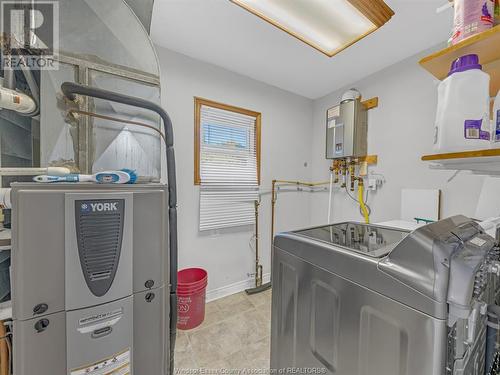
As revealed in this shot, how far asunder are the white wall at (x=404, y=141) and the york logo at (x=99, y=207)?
2371mm

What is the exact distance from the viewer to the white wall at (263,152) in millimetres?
2074

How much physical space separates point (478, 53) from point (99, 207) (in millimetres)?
1436

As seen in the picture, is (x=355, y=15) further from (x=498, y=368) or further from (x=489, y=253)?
(x=498, y=368)

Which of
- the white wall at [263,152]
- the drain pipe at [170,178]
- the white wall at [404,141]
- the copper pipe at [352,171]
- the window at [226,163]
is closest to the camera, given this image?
the drain pipe at [170,178]

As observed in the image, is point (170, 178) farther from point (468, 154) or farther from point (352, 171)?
point (352, 171)

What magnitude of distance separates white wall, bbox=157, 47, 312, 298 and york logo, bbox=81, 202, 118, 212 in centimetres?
133

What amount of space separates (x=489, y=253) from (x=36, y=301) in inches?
55.0

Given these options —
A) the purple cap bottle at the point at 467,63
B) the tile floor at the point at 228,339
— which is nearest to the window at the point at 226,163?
the tile floor at the point at 228,339

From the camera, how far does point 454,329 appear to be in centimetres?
53

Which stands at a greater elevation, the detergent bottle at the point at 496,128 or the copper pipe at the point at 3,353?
the detergent bottle at the point at 496,128

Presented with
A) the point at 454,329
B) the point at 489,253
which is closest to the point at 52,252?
the point at 454,329

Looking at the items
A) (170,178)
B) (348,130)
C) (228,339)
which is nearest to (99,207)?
(170,178)

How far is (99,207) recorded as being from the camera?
752mm

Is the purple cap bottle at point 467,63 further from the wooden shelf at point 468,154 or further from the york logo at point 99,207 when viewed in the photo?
the york logo at point 99,207
